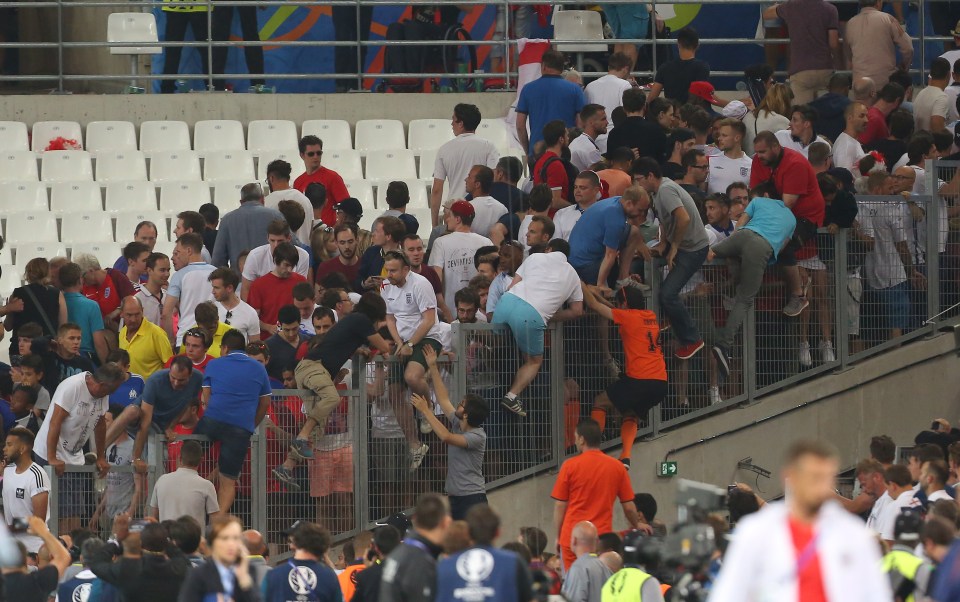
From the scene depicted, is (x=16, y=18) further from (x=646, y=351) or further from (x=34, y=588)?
(x=34, y=588)

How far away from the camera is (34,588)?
11.6 metres

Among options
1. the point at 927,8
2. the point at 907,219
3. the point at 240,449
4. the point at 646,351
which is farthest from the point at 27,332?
the point at 927,8

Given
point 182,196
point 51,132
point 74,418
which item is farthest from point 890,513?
point 51,132

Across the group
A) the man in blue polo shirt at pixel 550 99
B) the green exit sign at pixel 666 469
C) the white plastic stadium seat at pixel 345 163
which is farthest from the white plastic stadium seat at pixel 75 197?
the green exit sign at pixel 666 469

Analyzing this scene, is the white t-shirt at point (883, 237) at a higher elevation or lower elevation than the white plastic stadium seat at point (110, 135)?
lower

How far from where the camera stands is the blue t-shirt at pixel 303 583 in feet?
36.7

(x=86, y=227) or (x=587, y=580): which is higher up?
(x=86, y=227)

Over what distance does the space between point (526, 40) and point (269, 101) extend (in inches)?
120

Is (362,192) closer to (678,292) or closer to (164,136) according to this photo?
(164,136)

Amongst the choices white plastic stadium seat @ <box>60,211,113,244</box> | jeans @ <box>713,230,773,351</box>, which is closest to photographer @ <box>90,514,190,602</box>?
jeans @ <box>713,230,773,351</box>

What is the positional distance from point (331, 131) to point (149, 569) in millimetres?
9225

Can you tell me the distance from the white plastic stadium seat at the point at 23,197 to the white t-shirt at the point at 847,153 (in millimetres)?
7204

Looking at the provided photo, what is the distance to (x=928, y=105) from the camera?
18609 millimetres

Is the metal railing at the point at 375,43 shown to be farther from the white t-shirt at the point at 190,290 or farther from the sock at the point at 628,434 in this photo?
the sock at the point at 628,434
